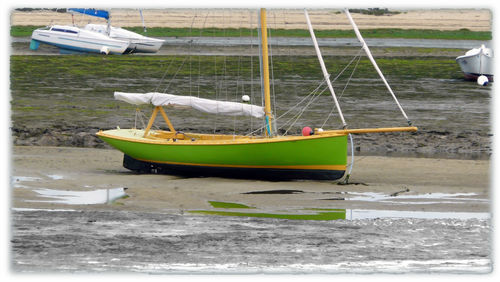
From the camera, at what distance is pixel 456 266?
1327 cm

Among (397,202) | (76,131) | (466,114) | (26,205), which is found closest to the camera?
(26,205)

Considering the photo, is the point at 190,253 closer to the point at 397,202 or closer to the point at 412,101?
the point at 397,202

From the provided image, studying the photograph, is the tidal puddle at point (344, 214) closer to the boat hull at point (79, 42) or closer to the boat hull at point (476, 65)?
the boat hull at point (476, 65)

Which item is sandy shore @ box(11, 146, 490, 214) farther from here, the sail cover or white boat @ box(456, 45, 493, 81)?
white boat @ box(456, 45, 493, 81)

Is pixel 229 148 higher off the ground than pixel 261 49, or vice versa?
pixel 261 49

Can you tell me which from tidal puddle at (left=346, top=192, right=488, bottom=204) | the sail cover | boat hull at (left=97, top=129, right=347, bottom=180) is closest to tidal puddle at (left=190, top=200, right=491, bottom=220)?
tidal puddle at (left=346, top=192, right=488, bottom=204)

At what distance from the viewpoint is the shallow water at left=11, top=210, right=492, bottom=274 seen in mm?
13102

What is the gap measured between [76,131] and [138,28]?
1342 inches

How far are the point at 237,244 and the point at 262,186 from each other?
7080 millimetres

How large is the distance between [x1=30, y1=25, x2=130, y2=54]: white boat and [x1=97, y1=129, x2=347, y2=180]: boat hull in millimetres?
29170

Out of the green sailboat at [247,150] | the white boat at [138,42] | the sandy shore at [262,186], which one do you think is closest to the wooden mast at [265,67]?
the green sailboat at [247,150]

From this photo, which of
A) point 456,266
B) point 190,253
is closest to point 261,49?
point 190,253

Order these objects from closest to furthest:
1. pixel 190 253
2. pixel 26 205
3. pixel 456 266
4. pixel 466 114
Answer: pixel 456 266
pixel 190 253
pixel 26 205
pixel 466 114

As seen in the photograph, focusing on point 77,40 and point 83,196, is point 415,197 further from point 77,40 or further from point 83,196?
point 77,40
